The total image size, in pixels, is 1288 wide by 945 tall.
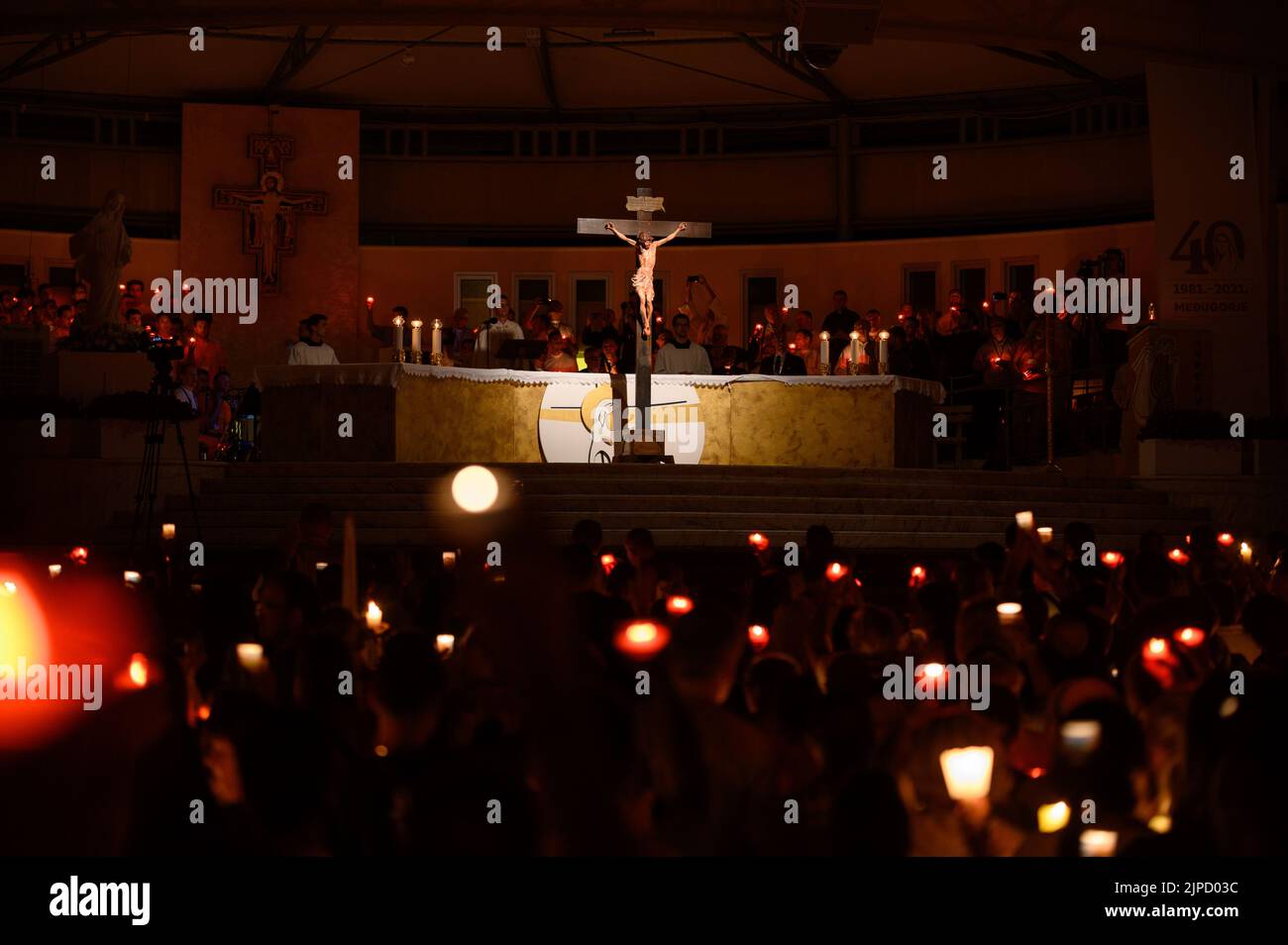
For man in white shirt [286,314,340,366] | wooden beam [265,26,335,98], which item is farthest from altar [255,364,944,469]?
wooden beam [265,26,335,98]

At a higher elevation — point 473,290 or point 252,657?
point 473,290

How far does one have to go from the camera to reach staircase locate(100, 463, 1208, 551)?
43.3ft

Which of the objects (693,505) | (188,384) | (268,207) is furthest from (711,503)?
(268,207)

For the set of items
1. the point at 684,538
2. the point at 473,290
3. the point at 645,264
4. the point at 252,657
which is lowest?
the point at 684,538

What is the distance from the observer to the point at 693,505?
13711 mm

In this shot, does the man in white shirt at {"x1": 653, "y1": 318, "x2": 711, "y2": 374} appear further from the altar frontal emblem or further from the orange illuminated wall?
the orange illuminated wall

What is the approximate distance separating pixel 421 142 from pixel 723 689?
76.0ft

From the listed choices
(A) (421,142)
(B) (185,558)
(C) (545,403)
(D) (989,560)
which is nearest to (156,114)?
(A) (421,142)

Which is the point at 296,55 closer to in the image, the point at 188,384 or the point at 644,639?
the point at 188,384

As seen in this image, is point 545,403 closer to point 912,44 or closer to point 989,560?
point 912,44

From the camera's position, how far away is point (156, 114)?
24531 mm

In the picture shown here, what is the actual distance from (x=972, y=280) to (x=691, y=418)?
9290 mm

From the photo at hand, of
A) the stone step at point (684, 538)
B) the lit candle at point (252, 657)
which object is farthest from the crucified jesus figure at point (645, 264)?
the lit candle at point (252, 657)

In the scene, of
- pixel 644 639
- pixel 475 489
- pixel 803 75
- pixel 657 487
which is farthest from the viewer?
pixel 803 75
